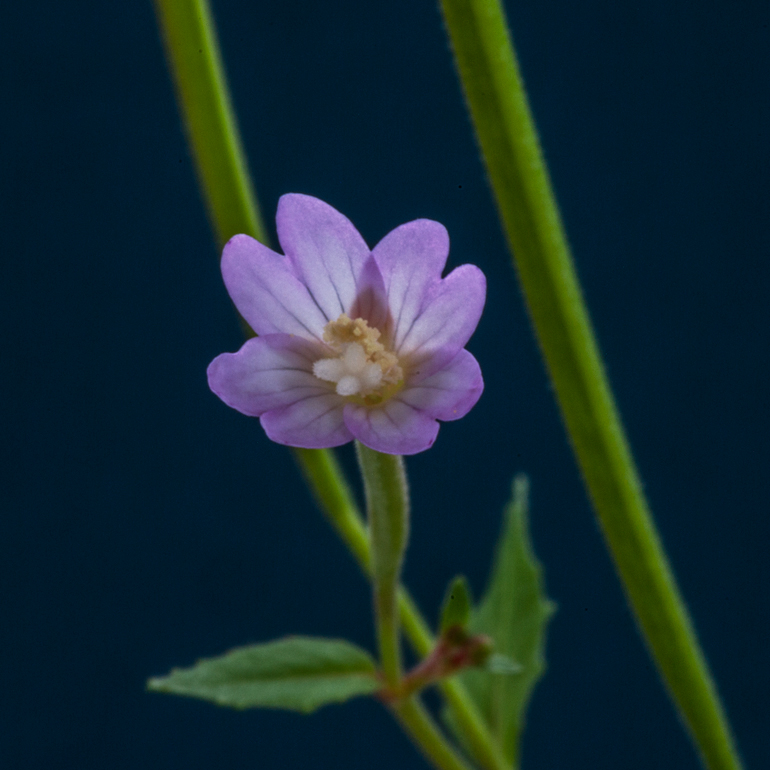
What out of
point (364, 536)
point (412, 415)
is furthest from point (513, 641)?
point (412, 415)

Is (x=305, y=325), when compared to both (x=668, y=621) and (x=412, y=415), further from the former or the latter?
(x=668, y=621)

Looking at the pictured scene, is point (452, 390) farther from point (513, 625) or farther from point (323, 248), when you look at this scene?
point (513, 625)

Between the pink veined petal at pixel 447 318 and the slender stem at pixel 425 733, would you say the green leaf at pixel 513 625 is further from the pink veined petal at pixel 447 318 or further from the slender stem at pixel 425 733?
the pink veined petal at pixel 447 318

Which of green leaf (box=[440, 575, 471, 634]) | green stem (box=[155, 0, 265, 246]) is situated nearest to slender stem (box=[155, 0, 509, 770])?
green stem (box=[155, 0, 265, 246])

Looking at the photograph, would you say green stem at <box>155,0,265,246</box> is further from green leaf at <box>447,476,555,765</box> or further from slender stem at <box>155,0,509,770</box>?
green leaf at <box>447,476,555,765</box>

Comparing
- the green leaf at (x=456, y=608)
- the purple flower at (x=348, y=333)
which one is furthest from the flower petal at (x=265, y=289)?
→ the green leaf at (x=456, y=608)

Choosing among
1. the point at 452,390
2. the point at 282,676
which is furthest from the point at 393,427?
the point at 282,676
